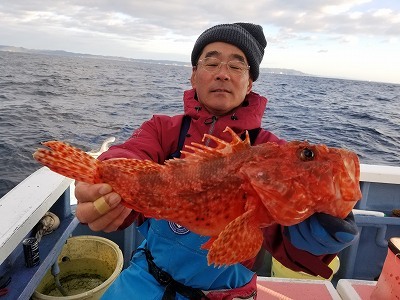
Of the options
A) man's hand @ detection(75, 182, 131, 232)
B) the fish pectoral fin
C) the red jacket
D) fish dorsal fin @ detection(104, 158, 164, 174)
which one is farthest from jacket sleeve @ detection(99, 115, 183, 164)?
the fish pectoral fin

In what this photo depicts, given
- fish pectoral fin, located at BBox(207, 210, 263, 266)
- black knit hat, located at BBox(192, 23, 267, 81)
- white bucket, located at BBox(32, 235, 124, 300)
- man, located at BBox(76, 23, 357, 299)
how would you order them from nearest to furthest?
fish pectoral fin, located at BBox(207, 210, 263, 266) < man, located at BBox(76, 23, 357, 299) < black knit hat, located at BBox(192, 23, 267, 81) < white bucket, located at BBox(32, 235, 124, 300)

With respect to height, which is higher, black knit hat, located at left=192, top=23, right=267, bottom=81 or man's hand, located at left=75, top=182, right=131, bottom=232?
black knit hat, located at left=192, top=23, right=267, bottom=81

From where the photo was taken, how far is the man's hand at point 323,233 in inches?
92.1

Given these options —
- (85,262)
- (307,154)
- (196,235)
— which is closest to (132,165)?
(196,235)

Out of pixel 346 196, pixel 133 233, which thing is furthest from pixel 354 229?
pixel 133 233

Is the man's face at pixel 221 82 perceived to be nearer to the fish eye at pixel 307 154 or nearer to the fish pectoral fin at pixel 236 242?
the fish eye at pixel 307 154

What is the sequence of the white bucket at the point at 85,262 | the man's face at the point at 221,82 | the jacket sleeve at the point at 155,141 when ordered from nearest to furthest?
the jacket sleeve at the point at 155,141 < the man's face at the point at 221,82 < the white bucket at the point at 85,262

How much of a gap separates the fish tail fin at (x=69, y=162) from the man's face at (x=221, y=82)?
1690mm

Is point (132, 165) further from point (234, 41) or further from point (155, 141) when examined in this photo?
point (234, 41)

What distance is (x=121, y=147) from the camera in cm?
325

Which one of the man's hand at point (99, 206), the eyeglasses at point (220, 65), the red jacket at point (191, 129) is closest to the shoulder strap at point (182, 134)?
the red jacket at point (191, 129)

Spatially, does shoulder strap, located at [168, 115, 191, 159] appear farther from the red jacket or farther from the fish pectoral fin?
the fish pectoral fin

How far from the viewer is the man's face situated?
358 centimetres

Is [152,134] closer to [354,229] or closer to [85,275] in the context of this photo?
[354,229]
